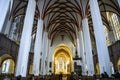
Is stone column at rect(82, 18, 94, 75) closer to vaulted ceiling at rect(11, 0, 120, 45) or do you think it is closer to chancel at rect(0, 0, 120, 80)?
chancel at rect(0, 0, 120, 80)

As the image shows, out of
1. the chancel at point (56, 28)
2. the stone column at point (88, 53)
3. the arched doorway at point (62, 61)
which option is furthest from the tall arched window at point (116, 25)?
the arched doorway at point (62, 61)

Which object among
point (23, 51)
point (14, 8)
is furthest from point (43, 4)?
point (23, 51)

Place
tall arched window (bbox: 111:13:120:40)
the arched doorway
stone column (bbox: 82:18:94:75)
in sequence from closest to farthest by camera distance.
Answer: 1. stone column (bbox: 82:18:94:75)
2. tall arched window (bbox: 111:13:120:40)
3. the arched doorway

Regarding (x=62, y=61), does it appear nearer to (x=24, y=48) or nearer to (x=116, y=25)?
(x=116, y=25)

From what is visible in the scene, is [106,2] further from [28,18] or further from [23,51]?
[23,51]

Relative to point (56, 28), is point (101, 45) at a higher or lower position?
lower

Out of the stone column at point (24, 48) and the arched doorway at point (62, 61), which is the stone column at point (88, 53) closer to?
the stone column at point (24, 48)

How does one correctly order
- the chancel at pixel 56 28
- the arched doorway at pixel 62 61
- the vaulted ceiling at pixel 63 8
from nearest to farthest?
1. the chancel at pixel 56 28
2. the vaulted ceiling at pixel 63 8
3. the arched doorway at pixel 62 61

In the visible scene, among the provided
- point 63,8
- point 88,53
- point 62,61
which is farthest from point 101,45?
point 62,61

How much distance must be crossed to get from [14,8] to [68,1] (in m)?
8.48

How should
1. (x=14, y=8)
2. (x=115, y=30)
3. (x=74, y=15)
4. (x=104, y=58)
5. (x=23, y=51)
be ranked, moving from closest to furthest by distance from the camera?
(x=104, y=58) < (x=23, y=51) < (x=14, y=8) < (x=115, y=30) < (x=74, y=15)

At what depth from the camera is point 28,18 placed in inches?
453

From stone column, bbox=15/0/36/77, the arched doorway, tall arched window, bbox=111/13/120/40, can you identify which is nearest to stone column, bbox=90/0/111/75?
stone column, bbox=15/0/36/77

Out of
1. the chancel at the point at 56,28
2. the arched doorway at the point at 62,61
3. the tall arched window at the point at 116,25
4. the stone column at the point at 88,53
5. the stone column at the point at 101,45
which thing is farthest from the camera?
the arched doorway at the point at 62,61
